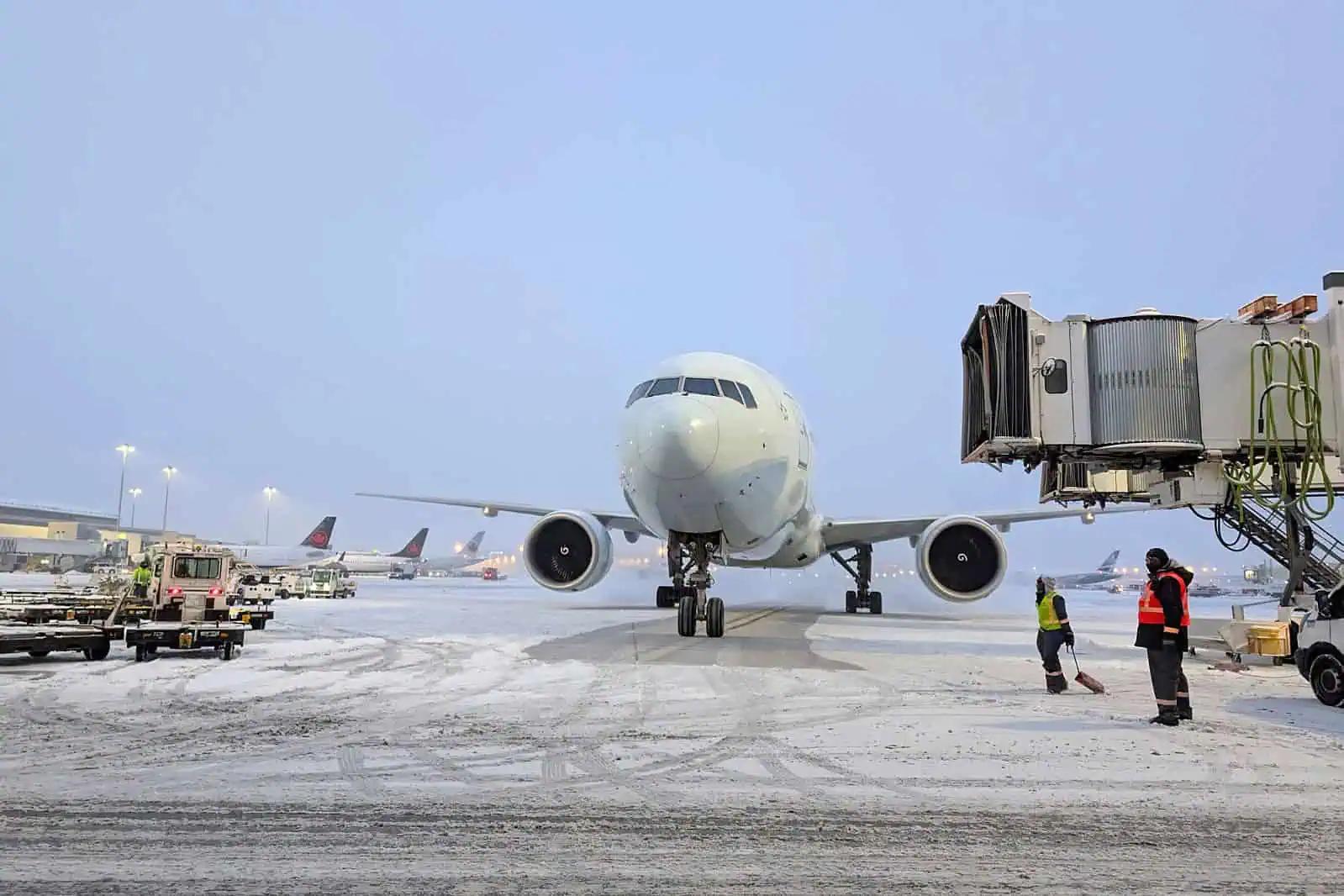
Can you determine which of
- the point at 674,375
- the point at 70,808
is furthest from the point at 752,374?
the point at 70,808

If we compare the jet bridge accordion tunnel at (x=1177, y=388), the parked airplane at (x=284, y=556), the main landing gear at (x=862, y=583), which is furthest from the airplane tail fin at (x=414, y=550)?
the jet bridge accordion tunnel at (x=1177, y=388)

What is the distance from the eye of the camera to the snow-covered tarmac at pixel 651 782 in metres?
2.78

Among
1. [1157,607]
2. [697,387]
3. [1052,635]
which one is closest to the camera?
[1157,607]

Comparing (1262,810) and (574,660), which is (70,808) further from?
(574,660)

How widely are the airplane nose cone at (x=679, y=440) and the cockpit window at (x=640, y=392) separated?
897 mm

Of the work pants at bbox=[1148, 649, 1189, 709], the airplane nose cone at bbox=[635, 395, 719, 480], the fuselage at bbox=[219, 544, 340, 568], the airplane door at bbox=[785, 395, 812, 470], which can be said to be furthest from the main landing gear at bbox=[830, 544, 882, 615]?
the fuselage at bbox=[219, 544, 340, 568]

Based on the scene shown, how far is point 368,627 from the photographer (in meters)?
14.1

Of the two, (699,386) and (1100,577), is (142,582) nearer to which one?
(699,386)

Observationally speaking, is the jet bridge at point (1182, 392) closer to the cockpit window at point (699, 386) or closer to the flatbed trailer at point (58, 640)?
the cockpit window at point (699, 386)

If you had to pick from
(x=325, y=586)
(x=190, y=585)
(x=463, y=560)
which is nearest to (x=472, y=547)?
(x=463, y=560)

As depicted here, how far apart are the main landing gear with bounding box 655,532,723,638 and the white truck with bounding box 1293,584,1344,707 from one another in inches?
255

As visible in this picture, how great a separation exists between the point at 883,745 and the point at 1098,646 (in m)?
8.84

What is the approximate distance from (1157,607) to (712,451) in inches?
201

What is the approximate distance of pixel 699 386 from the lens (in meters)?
10.8
